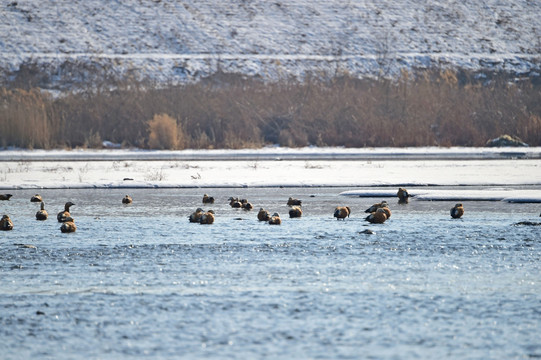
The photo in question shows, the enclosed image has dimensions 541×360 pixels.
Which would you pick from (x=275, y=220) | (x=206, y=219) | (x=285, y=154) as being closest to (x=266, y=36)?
(x=285, y=154)

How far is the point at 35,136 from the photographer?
106 feet

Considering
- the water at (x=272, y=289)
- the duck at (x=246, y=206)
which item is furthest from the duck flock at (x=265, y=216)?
the duck at (x=246, y=206)

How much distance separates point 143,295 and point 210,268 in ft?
4.28

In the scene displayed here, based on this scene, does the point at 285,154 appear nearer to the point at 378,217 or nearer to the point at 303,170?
the point at 303,170

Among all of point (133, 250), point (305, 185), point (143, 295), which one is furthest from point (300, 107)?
point (143, 295)

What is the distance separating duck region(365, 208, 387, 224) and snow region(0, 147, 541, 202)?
3.57m

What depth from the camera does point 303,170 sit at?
22703 millimetres

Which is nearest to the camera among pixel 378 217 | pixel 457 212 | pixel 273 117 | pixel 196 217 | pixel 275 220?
Answer: pixel 275 220

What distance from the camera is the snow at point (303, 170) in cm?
1825

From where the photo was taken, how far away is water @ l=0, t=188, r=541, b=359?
6.09m

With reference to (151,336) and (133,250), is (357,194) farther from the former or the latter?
(151,336)

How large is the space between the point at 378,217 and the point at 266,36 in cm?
5701

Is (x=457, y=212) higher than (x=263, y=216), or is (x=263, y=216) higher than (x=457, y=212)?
(x=457, y=212)

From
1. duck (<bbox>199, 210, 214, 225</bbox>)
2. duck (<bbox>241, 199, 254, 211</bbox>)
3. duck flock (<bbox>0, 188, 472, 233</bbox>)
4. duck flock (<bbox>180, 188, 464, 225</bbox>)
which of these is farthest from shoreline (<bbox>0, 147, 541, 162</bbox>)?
duck (<bbox>199, 210, 214, 225</bbox>)
